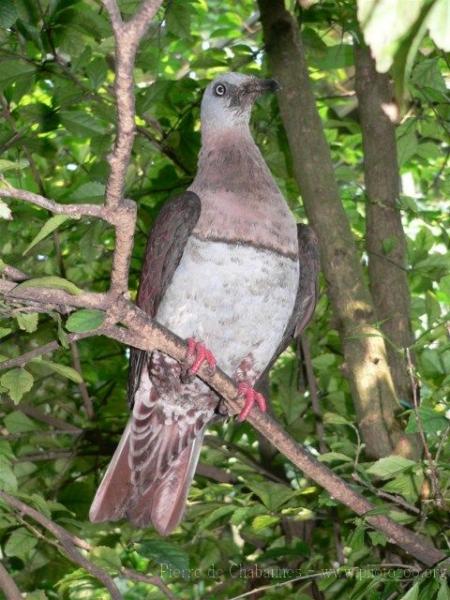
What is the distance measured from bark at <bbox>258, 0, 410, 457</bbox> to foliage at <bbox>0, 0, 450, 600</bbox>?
153 mm

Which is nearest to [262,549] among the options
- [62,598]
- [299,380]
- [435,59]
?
[299,380]

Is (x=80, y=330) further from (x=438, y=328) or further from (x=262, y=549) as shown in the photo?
(x=262, y=549)

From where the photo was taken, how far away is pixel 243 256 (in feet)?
9.78

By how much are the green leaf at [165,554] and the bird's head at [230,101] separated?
187 centimetres

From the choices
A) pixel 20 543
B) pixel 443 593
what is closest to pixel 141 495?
pixel 20 543

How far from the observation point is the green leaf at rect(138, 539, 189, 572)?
8.25 ft

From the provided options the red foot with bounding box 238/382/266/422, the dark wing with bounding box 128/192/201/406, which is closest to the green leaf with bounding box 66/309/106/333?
the red foot with bounding box 238/382/266/422

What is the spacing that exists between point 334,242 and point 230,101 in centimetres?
90

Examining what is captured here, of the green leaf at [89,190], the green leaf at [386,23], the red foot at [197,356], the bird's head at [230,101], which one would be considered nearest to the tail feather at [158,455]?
the red foot at [197,356]

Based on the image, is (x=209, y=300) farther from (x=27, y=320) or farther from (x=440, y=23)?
(x=440, y=23)

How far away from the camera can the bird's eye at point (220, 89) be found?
12.3 feet

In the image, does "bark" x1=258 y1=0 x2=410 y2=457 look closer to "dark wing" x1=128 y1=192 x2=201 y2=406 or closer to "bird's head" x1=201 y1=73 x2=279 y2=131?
"bird's head" x1=201 y1=73 x2=279 y2=131

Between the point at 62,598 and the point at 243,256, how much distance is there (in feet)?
4.52

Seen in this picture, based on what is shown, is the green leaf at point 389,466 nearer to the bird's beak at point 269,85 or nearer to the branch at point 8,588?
the branch at point 8,588
